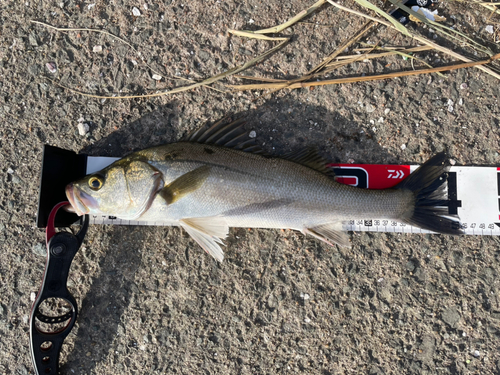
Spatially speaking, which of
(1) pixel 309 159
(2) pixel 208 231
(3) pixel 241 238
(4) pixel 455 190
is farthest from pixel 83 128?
(4) pixel 455 190

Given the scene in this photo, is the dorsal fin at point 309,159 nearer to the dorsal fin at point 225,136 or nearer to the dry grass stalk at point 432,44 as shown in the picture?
the dorsal fin at point 225,136

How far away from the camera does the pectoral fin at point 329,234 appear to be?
2854mm

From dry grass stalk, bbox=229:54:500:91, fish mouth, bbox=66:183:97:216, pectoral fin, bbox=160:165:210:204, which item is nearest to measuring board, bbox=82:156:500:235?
fish mouth, bbox=66:183:97:216

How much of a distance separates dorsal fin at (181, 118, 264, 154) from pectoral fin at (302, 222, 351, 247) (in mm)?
853

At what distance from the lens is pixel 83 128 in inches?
120

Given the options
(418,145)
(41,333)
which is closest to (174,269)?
(41,333)

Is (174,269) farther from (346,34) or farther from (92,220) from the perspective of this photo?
(346,34)

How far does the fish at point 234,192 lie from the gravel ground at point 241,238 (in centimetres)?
25

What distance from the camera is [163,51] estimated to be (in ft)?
10.2

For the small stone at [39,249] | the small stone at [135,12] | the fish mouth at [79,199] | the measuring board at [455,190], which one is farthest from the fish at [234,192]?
the small stone at [135,12]

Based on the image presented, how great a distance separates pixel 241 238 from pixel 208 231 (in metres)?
0.40

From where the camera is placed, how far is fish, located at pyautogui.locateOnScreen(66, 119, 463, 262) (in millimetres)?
2682

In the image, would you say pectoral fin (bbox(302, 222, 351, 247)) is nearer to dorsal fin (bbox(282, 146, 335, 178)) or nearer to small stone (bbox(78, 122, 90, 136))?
dorsal fin (bbox(282, 146, 335, 178))

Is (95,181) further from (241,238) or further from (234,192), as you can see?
(241,238)
